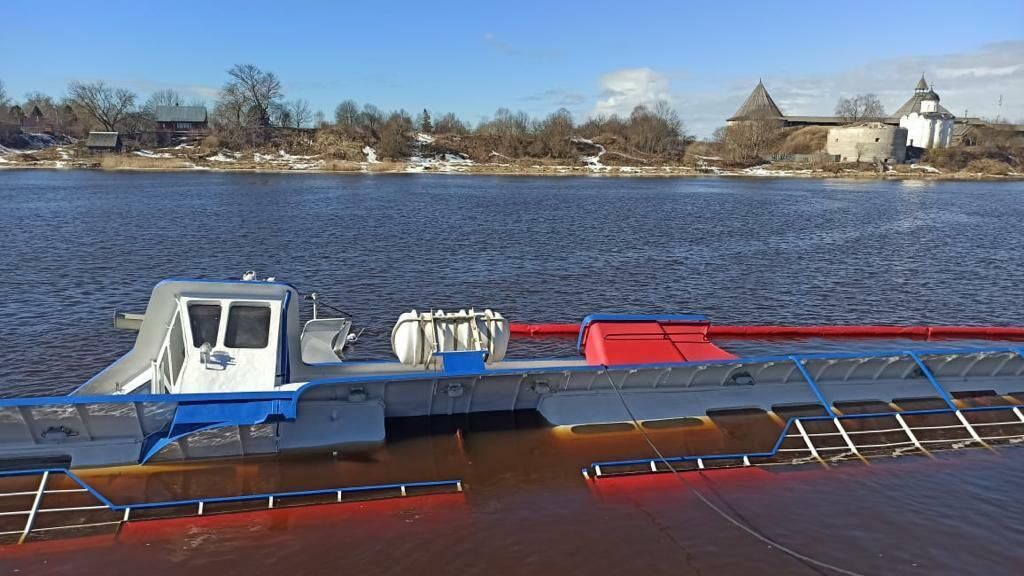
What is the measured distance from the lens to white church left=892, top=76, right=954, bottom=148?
472 ft

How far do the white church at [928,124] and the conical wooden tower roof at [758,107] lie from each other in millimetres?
32313

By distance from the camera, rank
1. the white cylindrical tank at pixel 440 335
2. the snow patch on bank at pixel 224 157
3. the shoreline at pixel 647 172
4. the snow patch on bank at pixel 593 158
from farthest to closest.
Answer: the snow patch on bank at pixel 593 158 < the snow patch on bank at pixel 224 157 < the shoreline at pixel 647 172 < the white cylindrical tank at pixel 440 335

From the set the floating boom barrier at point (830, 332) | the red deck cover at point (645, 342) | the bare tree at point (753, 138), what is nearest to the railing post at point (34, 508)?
the red deck cover at point (645, 342)

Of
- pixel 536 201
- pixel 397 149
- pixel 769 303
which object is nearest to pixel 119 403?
pixel 769 303

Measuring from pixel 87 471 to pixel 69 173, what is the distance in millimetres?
103017

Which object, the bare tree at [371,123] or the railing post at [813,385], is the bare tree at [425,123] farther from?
the railing post at [813,385]

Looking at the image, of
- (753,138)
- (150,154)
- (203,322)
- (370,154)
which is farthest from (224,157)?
(203,322)

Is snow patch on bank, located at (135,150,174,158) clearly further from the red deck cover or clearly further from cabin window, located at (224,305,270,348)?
the red deck cover

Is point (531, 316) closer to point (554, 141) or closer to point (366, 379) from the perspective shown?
point (366, 379)

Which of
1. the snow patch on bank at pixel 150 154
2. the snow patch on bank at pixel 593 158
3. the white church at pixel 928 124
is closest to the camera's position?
the snow patch on bank at pixel 150 154

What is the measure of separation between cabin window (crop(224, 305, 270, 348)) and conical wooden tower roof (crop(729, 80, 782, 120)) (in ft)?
579

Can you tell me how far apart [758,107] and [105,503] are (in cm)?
18841

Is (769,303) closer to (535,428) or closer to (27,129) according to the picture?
(535,428)

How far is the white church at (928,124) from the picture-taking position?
14375 cm
